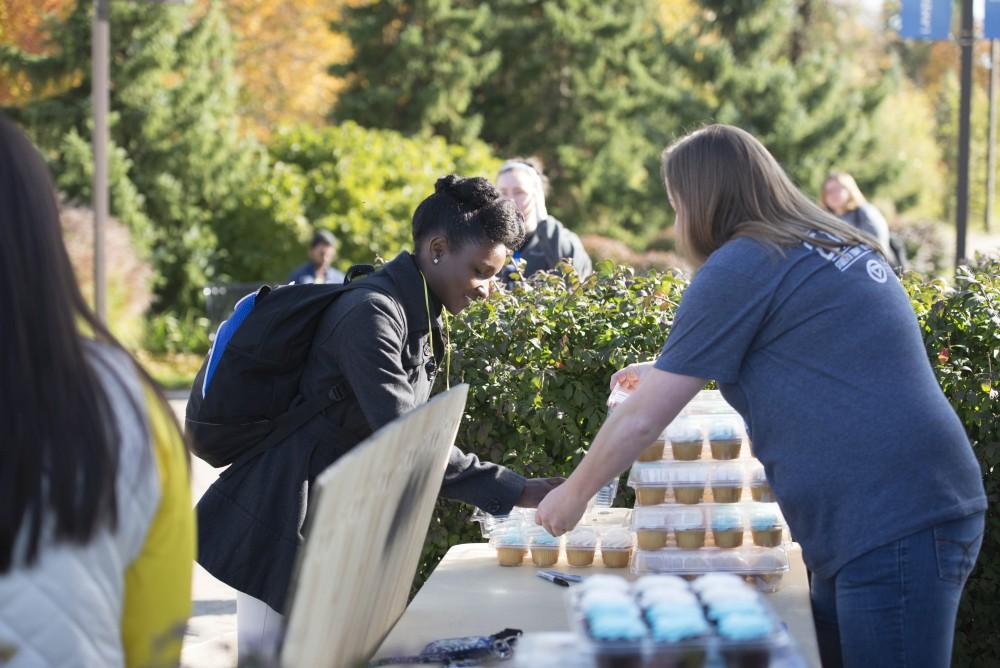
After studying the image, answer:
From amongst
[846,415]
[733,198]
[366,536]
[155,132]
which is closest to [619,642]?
[366,536]

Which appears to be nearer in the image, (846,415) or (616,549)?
(846,415)

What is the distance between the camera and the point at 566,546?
10.9ft

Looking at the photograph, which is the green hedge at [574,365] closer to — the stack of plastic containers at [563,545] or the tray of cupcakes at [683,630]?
the stack of plastic containers at [563,545]

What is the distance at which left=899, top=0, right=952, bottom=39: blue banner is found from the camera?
9.24m

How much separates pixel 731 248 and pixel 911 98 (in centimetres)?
4107

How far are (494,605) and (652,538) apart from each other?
17.8 inches

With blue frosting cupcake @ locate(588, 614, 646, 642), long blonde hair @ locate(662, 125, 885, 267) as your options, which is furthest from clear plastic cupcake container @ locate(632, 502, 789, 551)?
blue frosting cupcake @ locate(588, 614, 646, 642)

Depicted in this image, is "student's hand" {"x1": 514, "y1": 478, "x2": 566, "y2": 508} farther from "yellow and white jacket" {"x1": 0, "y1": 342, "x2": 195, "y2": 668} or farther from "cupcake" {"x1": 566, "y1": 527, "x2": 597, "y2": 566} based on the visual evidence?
"yellow and white jacket" {"x1": 0, "y1": 342, "x2": 195, "y2": 668}

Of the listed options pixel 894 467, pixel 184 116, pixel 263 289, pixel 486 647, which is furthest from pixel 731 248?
pixel 184 116

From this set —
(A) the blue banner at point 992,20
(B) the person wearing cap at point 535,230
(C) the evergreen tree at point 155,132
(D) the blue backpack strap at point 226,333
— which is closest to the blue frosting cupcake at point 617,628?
(D) the blue backpack strap at point 226,333

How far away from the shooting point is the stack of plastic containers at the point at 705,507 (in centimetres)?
308

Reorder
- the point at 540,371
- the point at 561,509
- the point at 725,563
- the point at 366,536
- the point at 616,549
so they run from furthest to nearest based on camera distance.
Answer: the point at 540,371 → the point at 616,549 → the point at 725,563 → the point at 561,509 → the point at 366,536

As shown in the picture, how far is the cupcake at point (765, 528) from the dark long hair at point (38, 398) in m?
1.86

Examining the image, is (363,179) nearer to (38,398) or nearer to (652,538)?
(652,538)
